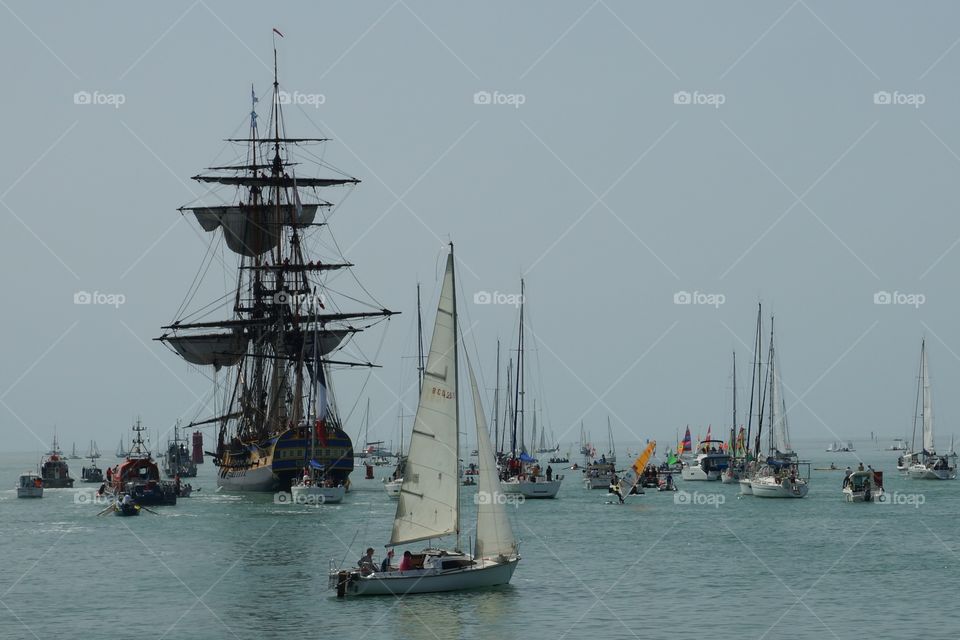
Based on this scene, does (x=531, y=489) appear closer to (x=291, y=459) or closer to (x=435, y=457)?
(x=291, y=459)

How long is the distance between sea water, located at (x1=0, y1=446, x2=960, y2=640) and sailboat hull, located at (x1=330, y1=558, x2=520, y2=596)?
0.44m

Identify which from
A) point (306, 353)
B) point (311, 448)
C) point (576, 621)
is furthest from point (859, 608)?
point (306, 353)

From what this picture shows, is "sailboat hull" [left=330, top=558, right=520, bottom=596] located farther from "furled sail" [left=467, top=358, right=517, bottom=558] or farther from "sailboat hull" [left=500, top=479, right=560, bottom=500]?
"sailboat hull" [left=500, top=479, right=560, bottom=500]

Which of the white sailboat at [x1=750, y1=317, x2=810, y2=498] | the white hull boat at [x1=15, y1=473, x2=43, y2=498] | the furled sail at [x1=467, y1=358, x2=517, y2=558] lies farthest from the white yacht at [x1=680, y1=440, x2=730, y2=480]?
the furled sail at [x1=467, y1=358, x2=517, y2=558]

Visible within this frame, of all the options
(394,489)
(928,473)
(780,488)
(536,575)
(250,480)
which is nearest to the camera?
(536,575)

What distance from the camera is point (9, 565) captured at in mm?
73688

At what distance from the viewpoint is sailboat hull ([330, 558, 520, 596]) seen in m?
54.7

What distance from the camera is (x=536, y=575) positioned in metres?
65.7

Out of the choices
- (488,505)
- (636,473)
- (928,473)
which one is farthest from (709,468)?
(488,505)

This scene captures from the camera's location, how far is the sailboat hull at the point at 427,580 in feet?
179

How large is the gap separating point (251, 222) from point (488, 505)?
357 feet

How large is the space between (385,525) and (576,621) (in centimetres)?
4073

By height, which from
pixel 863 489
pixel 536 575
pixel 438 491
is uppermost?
pixel 438 491

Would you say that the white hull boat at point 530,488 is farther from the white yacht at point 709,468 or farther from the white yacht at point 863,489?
the white yacht at point 709,468
